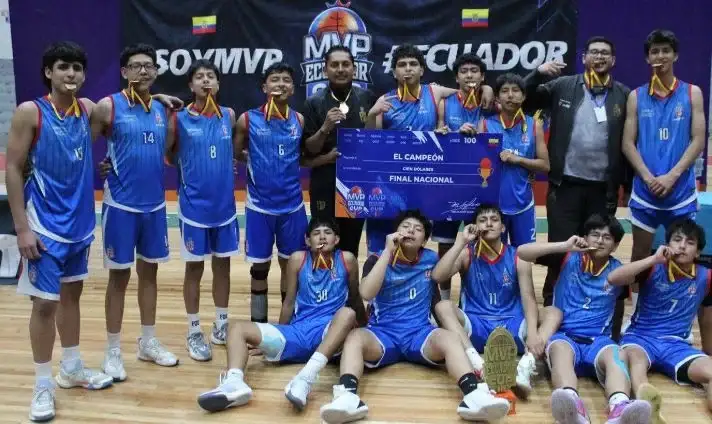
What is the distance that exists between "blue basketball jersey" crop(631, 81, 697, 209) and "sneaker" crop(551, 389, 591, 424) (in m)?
1.52

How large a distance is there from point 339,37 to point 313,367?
4.90 m

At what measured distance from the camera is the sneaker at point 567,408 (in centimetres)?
292

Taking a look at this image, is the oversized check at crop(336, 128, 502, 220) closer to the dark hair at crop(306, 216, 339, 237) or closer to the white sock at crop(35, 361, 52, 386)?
the dark hair at crop(306, 216, 339, 237)

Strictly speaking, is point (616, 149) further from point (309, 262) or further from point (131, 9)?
point (131, 9)

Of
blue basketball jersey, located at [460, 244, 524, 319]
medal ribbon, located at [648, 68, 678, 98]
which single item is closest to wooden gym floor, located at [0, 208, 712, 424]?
blue basketball jersey, located at [460, 244, 524, 319]

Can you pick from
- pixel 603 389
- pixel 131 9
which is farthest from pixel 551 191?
pixel 131 9

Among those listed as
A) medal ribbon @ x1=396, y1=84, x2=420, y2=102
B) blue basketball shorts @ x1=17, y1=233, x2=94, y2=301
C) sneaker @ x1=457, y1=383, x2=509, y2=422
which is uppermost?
medal ribbon @ x1=396, y1=84, x2=420, y2=102

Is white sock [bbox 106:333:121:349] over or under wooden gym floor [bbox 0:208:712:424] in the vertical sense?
over

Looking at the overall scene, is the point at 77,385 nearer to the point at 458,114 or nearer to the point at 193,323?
the point at 193,323

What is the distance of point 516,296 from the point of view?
3.82m

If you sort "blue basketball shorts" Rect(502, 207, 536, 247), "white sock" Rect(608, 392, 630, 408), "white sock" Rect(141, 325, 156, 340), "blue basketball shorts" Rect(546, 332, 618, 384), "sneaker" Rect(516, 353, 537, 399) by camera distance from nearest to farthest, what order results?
"white sock" Rect(608, 392, 630, 408), "sneaker" Rect(516, 353, 537, 399), "blue basketball shorts" Rect(546, 332, 618, 384), "white sock" Rect(141, 325, 156, 340), "blue basketball shorts" Rect(502, 207, 536, 247)

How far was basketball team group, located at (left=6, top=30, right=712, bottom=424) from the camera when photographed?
3.14m

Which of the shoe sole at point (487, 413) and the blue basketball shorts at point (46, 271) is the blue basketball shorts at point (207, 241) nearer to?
the blue basketball shorts at point (46, 271)

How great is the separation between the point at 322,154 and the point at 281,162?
0.93ft
